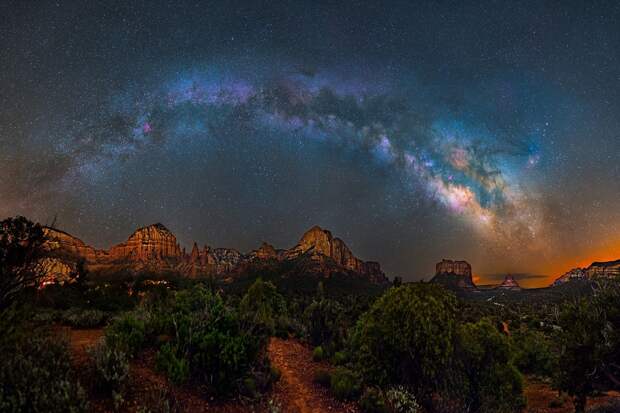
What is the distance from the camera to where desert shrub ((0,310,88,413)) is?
21.0 feet

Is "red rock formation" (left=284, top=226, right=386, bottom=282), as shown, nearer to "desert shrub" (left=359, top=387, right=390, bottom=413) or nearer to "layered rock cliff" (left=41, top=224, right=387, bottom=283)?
"layered rock cliff" (left=41, top=224, right=387, bottom=283)

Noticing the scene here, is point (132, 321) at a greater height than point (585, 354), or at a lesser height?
greater

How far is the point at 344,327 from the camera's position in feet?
73.6

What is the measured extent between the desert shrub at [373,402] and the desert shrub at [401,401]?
0.22 meters

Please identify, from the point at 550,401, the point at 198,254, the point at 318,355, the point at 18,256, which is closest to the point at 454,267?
the point at 198,254

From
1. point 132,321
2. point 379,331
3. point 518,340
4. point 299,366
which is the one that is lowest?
point 518,340

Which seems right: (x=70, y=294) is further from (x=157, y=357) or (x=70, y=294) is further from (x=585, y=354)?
(x=585, y=354)

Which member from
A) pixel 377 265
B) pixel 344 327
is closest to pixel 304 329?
pixel 344 327

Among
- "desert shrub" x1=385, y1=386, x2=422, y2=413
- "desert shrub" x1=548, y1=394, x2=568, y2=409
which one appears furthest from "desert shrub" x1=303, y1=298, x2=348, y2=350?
"desert shrub" x1=548, y1=394, x2=568, y2=409

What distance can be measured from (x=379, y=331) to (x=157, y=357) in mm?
8945

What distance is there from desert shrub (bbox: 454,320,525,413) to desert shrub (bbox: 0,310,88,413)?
13.9m

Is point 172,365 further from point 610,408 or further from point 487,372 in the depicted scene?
point 610,408

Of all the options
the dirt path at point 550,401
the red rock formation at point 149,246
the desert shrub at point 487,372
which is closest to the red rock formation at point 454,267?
the red rock formation at point 149,246

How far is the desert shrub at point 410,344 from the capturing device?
14133 millimetres
